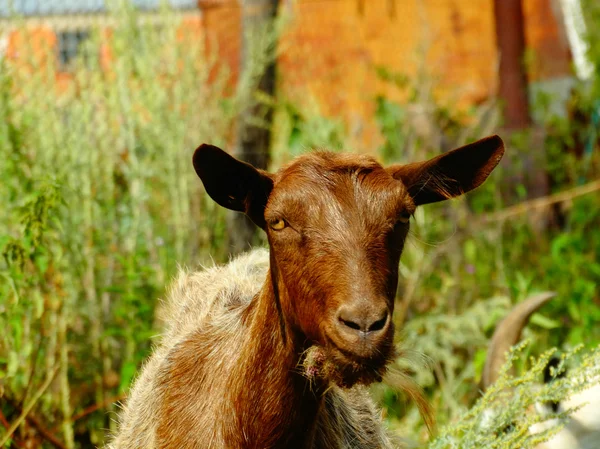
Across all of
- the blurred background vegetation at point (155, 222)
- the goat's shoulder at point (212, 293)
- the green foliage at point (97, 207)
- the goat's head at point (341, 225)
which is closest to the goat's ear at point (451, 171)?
the goat's head at point (341, 225)

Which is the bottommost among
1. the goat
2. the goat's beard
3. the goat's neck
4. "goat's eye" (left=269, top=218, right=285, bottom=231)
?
the goat

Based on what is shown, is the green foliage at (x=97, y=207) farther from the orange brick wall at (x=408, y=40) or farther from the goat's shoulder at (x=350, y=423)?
the orange brick wall at (x=408, y=40)

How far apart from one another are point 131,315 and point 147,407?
1758mm

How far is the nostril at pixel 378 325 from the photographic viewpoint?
2.87m

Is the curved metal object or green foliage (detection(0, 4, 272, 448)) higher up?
green foliage (detection(0, 4, 272, 448))

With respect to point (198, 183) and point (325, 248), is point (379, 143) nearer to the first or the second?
point (198, 183)

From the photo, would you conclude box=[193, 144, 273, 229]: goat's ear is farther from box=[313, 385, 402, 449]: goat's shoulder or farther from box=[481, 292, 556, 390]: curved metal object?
box=[481, 292, 556, 390]: curved metal object

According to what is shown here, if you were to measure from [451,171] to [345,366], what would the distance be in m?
1.03

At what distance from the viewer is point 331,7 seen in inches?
464

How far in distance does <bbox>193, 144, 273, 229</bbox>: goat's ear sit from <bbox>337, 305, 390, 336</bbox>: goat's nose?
755 mm

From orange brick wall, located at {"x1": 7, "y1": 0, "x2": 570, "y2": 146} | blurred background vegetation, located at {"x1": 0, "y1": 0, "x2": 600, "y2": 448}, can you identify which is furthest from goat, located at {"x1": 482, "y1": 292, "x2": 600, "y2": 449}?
orange brick wall, located at {"x1": 7, "y1": 0, "x2": 570, "y2": 146}

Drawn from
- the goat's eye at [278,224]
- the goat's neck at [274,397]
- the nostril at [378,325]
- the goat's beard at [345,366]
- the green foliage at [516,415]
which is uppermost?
the goat's eye at [278,224]

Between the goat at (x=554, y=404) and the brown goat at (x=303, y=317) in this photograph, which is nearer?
the brown goat at (x=303, y=317)

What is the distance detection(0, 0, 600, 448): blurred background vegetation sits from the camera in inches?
208
